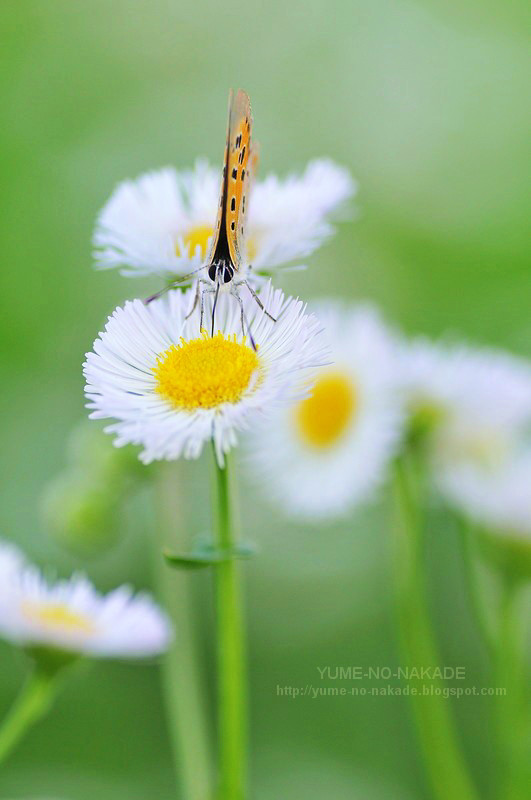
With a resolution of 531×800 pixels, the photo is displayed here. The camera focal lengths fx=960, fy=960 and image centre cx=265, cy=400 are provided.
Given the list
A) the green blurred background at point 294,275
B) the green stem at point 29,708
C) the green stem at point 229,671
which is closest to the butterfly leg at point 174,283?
the green stem at point 229,671

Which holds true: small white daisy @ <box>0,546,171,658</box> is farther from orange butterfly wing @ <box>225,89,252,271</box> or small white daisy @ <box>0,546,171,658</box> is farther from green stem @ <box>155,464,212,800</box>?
orange butterfly wing @ <box>225,89,252,271</box>

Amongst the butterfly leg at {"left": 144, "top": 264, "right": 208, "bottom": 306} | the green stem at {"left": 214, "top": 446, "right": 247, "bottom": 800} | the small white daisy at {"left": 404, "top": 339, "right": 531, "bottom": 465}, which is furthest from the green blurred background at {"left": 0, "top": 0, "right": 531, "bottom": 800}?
the butterfly leg at {"left": 144, "top": 264, "right": 208, "bottom": 306}

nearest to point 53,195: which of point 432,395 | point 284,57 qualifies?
point 284,57

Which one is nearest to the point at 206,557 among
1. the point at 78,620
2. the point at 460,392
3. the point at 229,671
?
the point at 229,671

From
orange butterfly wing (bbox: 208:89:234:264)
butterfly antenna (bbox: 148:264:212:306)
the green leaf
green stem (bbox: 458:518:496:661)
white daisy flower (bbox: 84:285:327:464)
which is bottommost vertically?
green stem (bbox: 458:518:496:661)

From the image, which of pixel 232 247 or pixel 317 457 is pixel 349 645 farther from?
pixel 232 247

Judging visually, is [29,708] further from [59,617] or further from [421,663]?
[421,663]
